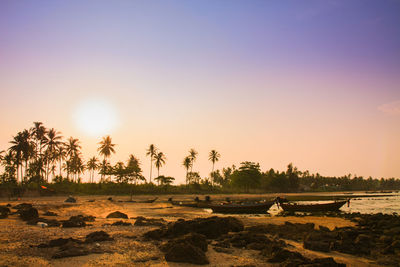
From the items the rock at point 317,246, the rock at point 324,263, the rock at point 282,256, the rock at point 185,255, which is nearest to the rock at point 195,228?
the rock at point 185,255

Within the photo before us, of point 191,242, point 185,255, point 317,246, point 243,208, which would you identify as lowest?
point 243,208

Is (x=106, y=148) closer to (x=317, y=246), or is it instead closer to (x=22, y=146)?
(x=22, y=146)

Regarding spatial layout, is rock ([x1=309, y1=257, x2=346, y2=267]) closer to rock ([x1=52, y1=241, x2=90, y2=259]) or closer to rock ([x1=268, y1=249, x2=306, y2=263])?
rock ([x1=268, y1=249, x2=306, y2=263])

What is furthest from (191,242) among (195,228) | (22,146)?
(22,146)

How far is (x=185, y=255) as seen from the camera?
36.0 feet

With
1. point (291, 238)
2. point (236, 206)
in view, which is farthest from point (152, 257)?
point (236, 206)

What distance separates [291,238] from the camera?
16.3 m

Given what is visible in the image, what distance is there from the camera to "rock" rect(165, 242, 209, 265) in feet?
35.4

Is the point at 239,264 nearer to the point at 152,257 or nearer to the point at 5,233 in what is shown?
the point at 152,257

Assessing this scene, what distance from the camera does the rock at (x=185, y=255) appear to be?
35.4ft

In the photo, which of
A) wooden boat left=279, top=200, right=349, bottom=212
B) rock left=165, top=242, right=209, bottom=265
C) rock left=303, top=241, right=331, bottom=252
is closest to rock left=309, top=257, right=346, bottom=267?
rock left=303, top=241, right=331, bottom=252

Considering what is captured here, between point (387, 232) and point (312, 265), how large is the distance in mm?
12927

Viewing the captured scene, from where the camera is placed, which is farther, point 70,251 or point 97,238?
point 97,238

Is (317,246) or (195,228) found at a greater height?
(195,228)
